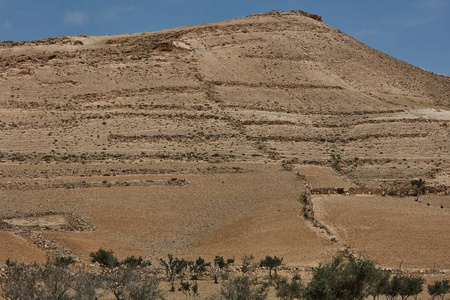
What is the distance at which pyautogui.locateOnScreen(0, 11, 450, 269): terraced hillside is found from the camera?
22828 millimetres

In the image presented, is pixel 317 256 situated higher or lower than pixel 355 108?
lower

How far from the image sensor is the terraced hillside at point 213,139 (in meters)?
22.8

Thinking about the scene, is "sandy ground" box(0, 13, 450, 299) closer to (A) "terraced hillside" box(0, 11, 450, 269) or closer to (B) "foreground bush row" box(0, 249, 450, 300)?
(A) "terraced hillside" box(0, 11, 450, 269)

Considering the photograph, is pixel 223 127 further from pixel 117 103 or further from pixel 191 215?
pixel 191 215

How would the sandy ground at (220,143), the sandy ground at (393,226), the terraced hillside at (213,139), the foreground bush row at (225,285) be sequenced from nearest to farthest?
the foreground bush row at (225,285) → the sandy ground at (393,226) → the sandy ground at (220,143) → the terraced hillside at (213,139)

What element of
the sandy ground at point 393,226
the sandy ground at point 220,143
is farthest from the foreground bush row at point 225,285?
the sandy ground at point 220,143

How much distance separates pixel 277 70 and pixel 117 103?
2223 centimetres

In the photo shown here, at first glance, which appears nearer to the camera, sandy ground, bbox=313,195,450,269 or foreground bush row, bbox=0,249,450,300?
foreground bush row, bbox=0,249,450,300

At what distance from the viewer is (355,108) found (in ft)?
172

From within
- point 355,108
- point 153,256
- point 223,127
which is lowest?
point 153,256

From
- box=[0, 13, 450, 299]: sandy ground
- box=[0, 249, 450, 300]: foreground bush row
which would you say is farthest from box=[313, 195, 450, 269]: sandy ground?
box=[0, 249, 450, 300]: foreground bush row

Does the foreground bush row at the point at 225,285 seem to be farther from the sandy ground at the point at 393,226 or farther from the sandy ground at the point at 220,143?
the sandy ground at the point at 220,143

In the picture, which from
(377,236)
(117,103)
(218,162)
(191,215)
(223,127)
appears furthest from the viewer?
(117,103)

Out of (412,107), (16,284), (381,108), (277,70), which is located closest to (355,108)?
(381,108)
